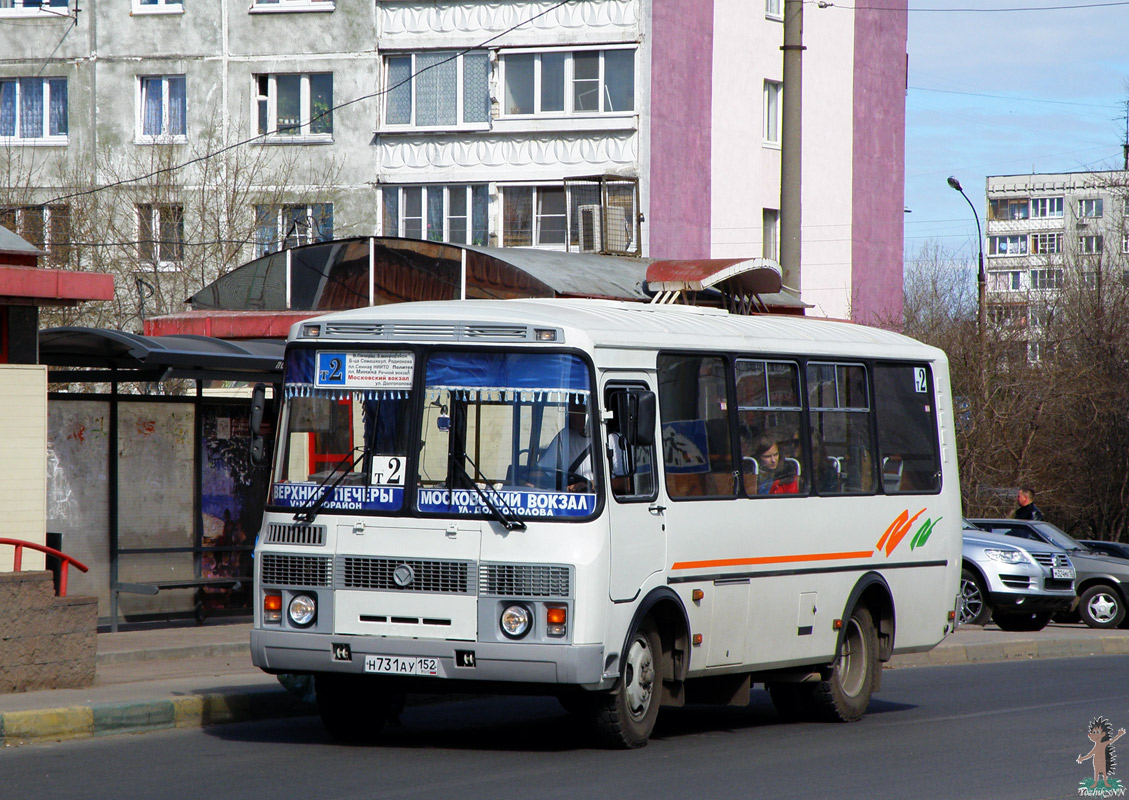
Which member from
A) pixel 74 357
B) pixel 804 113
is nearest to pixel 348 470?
pixel 74 357

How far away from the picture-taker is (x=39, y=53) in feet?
142

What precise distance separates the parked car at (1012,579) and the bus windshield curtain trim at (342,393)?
14572 mm

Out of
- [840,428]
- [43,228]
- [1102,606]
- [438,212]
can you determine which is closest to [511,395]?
[840,428]

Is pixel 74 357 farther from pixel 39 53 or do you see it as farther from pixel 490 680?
pixel 39 53

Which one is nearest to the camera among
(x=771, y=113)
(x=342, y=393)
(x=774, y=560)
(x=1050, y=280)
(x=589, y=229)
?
(x=342, y=393)

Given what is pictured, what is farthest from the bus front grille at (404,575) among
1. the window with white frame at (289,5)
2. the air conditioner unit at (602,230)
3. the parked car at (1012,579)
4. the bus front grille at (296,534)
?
the window with white frame at (289,5)

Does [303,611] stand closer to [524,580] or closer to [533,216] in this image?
[524,580]

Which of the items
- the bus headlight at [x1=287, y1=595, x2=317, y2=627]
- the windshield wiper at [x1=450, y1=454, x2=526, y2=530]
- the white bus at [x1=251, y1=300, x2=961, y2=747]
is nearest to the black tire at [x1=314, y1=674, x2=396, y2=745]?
the white bus at [x1=251, y1=300, x2=961, y2=747]

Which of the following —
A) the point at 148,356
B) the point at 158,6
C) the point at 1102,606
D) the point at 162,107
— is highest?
the point at 158,6

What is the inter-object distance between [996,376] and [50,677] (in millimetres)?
30504

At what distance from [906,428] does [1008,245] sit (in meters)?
136

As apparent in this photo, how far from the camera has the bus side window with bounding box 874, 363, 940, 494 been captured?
1287cm

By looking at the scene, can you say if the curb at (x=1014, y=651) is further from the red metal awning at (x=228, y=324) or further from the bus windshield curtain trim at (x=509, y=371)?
the red metal awning at (x=228, y=324)

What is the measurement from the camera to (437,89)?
40344 millimetres
